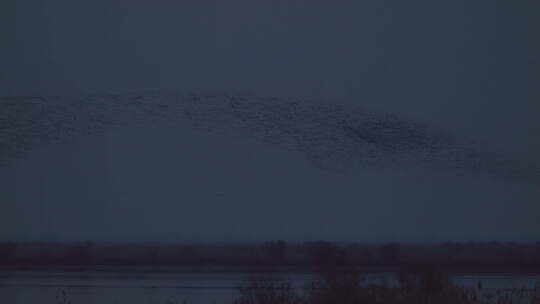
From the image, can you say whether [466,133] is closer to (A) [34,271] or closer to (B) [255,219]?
(B) [255,219]

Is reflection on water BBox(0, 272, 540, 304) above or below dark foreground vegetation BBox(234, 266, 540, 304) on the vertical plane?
above

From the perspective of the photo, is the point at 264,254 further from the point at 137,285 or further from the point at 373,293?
the point at 373,293

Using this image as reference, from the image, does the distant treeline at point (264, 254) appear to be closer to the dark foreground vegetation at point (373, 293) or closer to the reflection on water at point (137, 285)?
the reflection on water at point (137, 285)

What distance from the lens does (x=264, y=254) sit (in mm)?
16625

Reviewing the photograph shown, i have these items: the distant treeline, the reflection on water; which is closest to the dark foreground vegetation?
the reflection on water

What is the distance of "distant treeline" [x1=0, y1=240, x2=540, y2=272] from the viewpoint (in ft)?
52.8

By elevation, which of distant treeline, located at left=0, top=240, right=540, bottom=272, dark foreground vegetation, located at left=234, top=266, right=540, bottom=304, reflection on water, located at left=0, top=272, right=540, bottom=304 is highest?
distant treeline, located at left=0, top=240, right=540, bottom=272

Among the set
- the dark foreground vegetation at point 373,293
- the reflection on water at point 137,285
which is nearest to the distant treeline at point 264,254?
the reflection on water at point 137,285

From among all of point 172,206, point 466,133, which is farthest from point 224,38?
point 466,133

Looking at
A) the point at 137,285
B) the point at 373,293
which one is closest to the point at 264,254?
the point at 137,285

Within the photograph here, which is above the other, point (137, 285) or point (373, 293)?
point (137, 285)

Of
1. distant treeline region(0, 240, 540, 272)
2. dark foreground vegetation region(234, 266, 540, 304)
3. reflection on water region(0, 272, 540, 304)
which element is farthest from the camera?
distant treeline region(0, 240, 540, 272)

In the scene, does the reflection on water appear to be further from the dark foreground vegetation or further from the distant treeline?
the distant treeline

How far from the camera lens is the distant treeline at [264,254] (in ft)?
52.8
